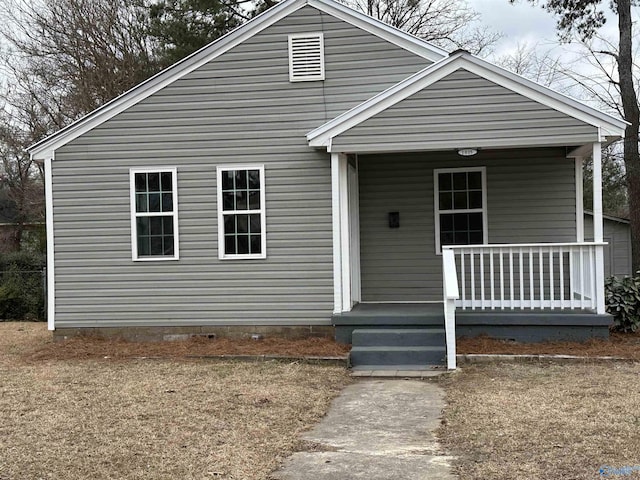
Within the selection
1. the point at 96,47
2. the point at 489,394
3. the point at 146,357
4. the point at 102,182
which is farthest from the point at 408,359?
the point at 96,47

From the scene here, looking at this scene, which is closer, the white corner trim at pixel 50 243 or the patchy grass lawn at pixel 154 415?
the patchy grass lawn at pixel 154 415

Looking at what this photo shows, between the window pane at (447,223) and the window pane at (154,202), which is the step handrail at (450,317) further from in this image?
the window pane at (154,202)

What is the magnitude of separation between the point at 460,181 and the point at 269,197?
122 inches

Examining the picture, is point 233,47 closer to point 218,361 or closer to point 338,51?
point 338,51

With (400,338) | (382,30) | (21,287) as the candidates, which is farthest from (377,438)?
(21,287)

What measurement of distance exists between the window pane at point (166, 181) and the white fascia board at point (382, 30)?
3427mm

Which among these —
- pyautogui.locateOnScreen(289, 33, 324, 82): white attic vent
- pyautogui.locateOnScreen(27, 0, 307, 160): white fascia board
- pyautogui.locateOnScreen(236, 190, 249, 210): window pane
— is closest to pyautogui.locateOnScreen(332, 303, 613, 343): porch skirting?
pyautogui.locateOnScreen(236, 190, 249, 210): window pane

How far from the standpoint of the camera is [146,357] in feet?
30.7

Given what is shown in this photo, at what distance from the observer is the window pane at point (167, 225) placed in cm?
1035

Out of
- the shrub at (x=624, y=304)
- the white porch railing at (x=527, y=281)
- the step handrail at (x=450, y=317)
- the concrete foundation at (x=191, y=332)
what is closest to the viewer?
the step handrail at (x=450, y=317)

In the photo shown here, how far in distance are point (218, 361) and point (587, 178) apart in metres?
19.2

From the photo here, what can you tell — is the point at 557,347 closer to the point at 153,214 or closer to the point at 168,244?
the point at 168,244

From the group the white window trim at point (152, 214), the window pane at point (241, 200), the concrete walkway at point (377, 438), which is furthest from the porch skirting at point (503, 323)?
→ the white window trim at point (152, 214)

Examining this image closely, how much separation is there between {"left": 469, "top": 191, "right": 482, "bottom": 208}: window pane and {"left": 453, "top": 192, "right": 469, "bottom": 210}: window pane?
8 cm
